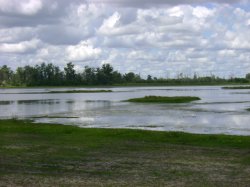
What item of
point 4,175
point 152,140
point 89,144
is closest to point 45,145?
point 89,144

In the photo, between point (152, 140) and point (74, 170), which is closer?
point (74, 170)

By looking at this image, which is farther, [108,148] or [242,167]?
[108,148]

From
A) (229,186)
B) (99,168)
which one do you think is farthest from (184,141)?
(229,186)

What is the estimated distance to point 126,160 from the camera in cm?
1811

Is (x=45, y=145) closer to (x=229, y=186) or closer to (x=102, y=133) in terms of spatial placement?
(x=102, y=133)

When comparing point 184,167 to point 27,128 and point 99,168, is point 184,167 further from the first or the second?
point 27,128

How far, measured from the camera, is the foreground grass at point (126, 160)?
14242 mm

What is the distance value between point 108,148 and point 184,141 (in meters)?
5.57

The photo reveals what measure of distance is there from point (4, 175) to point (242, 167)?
27.9 feet

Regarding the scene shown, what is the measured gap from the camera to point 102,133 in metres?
29.6

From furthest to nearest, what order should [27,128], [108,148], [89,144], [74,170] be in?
1. [27,128]
2. [89,144]
3. [108,148]
4. [74,170]

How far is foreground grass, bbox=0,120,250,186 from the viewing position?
14.2 m

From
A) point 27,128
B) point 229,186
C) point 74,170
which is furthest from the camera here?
point 27,128

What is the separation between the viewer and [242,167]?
16609 mm
